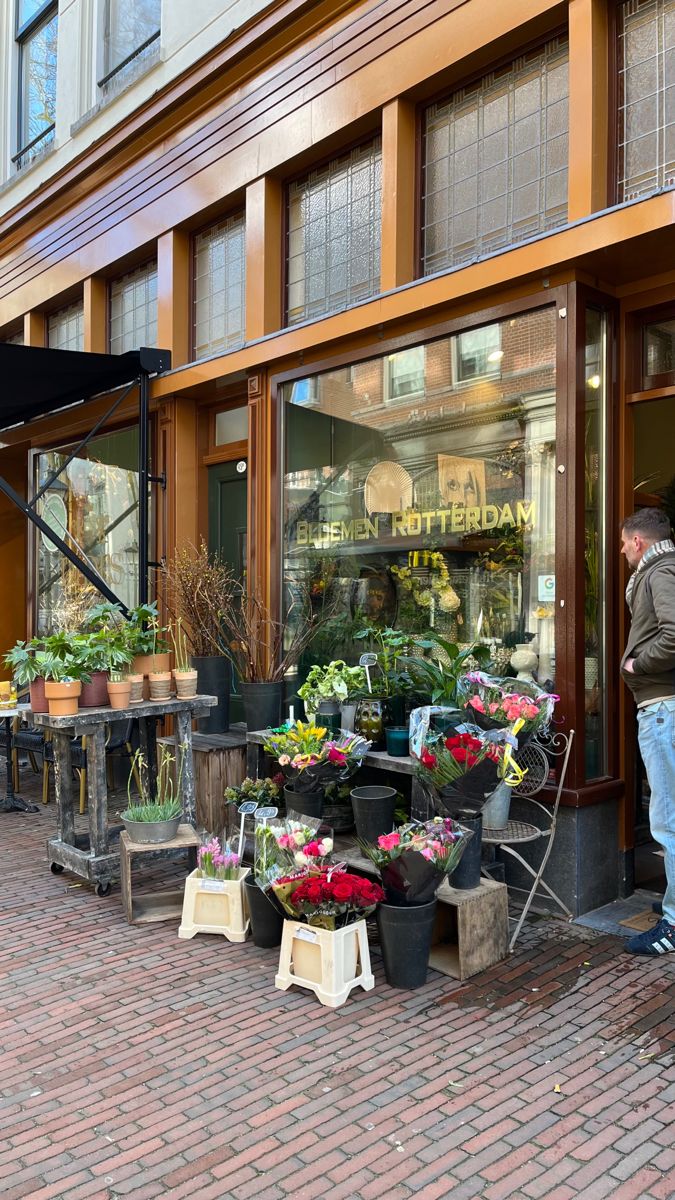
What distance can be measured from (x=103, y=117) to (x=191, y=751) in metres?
6.78

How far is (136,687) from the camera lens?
5.28m

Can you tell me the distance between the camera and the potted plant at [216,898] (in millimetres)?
4305

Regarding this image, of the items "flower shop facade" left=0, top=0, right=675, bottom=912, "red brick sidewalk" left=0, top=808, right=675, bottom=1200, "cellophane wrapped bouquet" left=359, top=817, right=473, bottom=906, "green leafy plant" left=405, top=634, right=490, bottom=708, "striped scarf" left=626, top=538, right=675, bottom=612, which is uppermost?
"flower shop facade" left=0, top=0, right=675, bottom=912

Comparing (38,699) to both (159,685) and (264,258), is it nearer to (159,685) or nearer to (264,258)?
(159,685)

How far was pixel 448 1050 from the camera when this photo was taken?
3.26 m

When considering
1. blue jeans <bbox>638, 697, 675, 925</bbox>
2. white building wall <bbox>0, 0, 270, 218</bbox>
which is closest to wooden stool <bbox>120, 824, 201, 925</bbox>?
blue jeans <bbox>638, 697, 675, 925</bbox>

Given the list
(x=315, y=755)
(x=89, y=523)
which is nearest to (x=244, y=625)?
(x=315, y=755)

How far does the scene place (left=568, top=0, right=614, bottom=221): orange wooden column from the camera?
4602mm

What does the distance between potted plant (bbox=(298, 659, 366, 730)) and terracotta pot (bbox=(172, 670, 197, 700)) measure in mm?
693

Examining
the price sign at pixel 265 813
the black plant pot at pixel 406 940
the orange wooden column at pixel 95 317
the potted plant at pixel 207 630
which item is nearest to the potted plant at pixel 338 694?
the price sign at pixel 265 813

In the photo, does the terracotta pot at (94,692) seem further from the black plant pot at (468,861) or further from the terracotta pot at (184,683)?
the black plant pot at (468,861)

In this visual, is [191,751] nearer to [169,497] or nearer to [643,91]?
[169,497]

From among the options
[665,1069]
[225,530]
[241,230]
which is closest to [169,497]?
[225,530]

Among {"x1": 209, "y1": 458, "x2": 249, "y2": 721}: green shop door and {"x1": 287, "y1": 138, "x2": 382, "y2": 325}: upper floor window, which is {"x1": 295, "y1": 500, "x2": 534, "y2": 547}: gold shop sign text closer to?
{"x1": 209, "y1": 458, "x2": 249, "y2": 721}: green shop door
